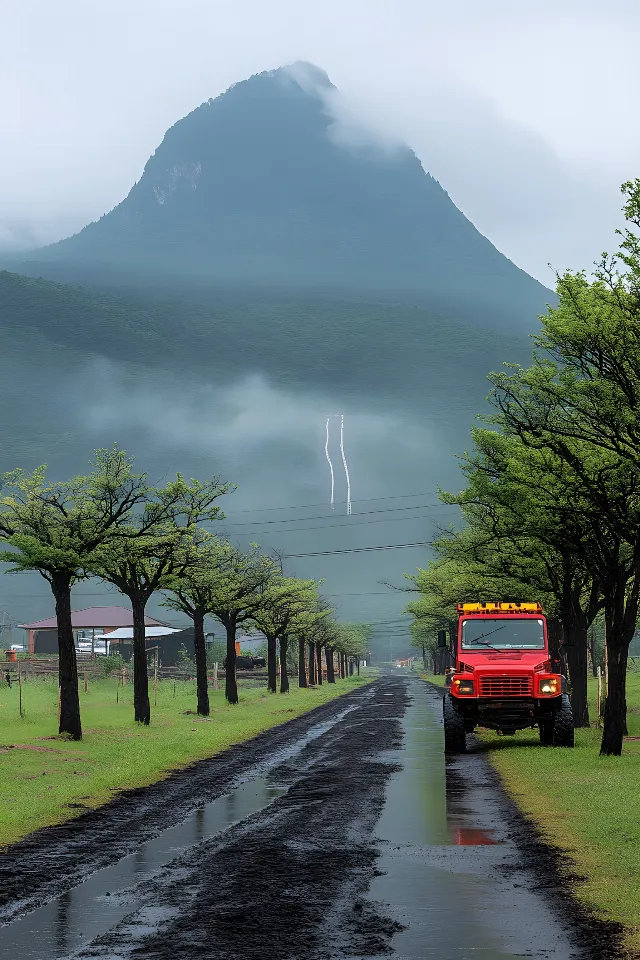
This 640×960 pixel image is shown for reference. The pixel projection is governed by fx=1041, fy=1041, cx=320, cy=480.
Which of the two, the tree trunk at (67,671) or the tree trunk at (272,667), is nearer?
the tree trunk at (67,671)

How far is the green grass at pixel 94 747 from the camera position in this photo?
1864 centimetres

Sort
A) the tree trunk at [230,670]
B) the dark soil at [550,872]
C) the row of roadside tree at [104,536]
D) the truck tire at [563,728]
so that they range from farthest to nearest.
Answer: the tree trunk at [230,670] < the row of roadside tree at [104,536] < the truck tire at [563,728] < the dark soil at [550,872]

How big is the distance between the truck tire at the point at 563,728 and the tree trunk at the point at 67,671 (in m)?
14.6

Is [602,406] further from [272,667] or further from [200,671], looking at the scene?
[272,667]

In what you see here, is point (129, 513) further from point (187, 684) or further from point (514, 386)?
point (187, 684)

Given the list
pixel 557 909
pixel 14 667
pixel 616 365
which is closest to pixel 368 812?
pixel 557 909

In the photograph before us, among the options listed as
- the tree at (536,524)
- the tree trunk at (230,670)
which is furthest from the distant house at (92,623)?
the tree at (536,524)

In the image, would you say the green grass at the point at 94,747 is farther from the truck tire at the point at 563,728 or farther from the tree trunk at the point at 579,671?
the tree trunk at the point at 579,671

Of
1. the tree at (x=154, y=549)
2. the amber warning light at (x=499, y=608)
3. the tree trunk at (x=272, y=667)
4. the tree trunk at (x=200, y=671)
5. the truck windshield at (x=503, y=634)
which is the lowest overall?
the tree trunk at (x=272, y=667)

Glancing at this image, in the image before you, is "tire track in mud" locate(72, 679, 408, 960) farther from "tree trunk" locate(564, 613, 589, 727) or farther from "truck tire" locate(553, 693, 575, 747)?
"tree trunk" locate(564, 613, 589, 727)

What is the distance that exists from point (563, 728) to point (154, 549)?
15445mm

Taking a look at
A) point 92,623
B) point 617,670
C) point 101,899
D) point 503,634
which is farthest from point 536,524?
point 92,623

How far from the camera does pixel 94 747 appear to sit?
98.7 feet

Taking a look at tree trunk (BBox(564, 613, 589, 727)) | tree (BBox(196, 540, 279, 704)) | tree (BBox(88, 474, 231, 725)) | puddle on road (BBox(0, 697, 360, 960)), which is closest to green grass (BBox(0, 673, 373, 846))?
puddle on road (BBox(0, 697, 360, 960))
